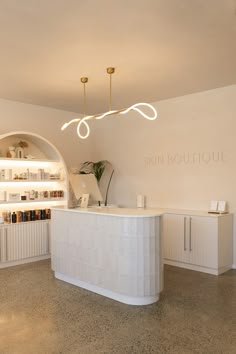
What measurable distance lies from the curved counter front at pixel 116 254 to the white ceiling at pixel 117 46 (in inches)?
75.6

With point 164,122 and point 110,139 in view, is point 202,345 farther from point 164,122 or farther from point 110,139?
point 110,139

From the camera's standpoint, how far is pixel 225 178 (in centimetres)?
504

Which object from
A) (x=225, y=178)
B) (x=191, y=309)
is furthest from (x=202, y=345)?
(x=225, y=178)

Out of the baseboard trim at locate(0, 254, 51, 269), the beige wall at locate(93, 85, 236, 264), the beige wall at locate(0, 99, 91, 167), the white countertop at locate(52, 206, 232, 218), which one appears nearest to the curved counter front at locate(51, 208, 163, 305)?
the white countertop at locate(52, 206, 232, 218)

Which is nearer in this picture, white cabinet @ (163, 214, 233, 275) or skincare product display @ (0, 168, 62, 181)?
white cabinet @ (163, 214, 233, 275)

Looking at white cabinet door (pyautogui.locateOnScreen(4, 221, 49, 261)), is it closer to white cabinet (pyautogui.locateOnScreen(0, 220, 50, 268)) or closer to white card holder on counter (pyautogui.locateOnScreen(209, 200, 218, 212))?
white cabinet (pyautogui.locateOnScreen(0, 220, 50, 268))

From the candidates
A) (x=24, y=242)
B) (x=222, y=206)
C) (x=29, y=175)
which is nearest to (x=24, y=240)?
(x=24, y=242)

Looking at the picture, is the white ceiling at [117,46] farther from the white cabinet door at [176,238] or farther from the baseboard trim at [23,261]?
the baseboard trim at [23,261]

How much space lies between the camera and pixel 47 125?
6.32m

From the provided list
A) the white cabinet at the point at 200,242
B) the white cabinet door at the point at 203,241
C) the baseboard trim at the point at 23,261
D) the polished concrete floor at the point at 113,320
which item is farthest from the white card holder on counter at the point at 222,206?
the baseboard trim at the point at 23,261

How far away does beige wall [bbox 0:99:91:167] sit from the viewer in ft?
18.8

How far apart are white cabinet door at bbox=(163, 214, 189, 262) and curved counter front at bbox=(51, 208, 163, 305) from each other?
1.46 metres

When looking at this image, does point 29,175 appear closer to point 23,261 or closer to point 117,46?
point 23,261

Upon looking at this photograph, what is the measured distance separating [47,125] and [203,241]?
12.3 feet
